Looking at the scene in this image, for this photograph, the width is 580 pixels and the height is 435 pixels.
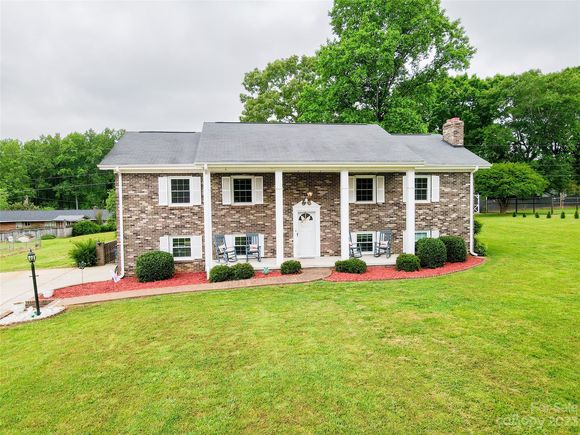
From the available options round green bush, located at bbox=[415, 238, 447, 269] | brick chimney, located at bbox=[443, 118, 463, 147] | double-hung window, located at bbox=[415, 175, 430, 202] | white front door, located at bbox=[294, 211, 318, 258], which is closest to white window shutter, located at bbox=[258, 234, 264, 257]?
white front door, located at bbox=[294, 211, 318, 258]

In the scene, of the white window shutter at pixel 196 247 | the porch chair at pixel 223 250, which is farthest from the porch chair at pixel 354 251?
the white window shutter at pixel 196 247

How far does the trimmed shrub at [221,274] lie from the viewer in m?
11.2

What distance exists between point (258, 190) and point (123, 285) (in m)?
6.11

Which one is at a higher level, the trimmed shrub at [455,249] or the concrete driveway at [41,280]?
the trimmed shrub at [455,249]

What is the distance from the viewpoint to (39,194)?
68.5 metres

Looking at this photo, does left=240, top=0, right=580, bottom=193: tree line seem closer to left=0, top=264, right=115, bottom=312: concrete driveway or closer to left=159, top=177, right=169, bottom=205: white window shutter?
left=159, top=177, right=169, bottom=205: white window shutter

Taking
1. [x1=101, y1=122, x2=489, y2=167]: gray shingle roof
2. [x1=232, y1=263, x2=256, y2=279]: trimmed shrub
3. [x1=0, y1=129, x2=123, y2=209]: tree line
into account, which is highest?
[x1=0, y1=129, x2=123, y2=209]: tree line

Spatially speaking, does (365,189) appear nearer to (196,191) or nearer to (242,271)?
(242,271)

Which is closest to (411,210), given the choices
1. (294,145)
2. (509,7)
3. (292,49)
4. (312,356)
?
(294,145)

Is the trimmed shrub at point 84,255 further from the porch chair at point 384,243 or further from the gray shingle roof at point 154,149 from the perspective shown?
the porch chair at point 384,243

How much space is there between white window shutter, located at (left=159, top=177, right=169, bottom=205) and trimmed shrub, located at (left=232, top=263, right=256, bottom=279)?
412 centimetres

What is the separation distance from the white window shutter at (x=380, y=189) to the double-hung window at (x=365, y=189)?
0.70 feet

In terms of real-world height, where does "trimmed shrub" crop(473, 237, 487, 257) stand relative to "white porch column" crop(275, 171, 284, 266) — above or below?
below

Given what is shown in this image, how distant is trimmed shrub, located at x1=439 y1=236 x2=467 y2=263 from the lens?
1326 centimetres
